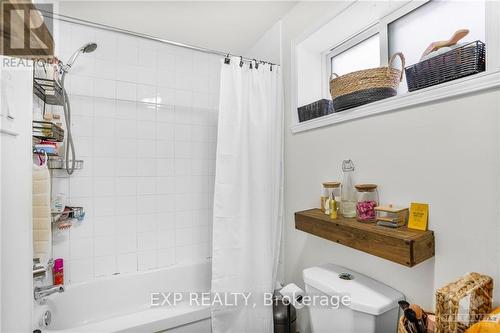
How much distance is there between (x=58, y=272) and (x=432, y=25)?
9.05ft

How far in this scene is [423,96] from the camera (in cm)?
102

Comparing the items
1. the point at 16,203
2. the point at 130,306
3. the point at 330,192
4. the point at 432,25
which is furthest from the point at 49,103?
the point at 432,25

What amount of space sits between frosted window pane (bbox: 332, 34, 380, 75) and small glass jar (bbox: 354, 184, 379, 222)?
791 millimetres

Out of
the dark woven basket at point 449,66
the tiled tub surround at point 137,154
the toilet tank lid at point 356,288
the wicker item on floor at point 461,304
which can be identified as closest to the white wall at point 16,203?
the tiled tub surround at point 137,154

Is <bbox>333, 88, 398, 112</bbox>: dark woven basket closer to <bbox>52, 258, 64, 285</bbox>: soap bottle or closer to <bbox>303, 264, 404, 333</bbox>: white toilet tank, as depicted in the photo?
<bbox>303, 264, 404, 333</bbox>: white toilet tank

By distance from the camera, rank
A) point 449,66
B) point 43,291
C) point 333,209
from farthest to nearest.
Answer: point 43,291
point 333,209
point 449,66

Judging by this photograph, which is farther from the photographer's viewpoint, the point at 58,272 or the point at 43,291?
the point at 58,272

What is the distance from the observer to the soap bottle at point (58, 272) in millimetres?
1754

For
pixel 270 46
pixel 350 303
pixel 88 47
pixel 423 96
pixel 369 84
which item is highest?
pixel 270 46

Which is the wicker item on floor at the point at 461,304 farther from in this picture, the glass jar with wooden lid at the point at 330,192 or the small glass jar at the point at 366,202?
the glass jar with wooden lid at the point at 330,192

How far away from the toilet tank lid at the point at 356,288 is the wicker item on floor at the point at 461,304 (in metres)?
0.25

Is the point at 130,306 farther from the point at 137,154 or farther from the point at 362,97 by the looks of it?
the point at 362,97

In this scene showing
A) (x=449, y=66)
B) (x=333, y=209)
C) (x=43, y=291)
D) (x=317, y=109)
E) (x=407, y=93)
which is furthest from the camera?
(x=317, y=109)

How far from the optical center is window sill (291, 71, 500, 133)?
2.81ft
